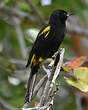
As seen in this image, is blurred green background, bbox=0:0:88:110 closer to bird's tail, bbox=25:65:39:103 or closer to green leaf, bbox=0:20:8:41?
green leaf, bbox=0:20:8:41

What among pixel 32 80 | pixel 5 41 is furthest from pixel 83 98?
pixel 32 80

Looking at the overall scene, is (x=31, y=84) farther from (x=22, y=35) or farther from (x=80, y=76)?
(x=22, y=35)

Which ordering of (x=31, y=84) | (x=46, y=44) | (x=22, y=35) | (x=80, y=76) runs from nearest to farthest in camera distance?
1. (x=80, y=76)
2. (x=31, y=84)
3. (x=46, y=44)
4. (x=22, y=35)

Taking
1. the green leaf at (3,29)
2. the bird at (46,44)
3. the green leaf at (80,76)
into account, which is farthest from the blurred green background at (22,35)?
the green leaf at (80,76)

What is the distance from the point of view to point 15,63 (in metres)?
4.00

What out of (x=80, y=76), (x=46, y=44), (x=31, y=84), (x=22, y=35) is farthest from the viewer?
(x=22, y=35)

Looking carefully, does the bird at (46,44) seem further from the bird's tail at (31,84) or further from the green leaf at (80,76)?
the green leaf at (80,76)

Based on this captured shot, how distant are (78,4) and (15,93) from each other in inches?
71.0

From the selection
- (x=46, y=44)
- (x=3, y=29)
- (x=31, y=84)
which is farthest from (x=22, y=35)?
A: (x=31, y=84)

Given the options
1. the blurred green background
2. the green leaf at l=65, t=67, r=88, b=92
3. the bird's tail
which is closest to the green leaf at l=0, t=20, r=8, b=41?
the blurred green background

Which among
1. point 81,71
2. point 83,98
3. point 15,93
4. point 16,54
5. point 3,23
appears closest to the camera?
point 81,71

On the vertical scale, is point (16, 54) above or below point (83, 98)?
above

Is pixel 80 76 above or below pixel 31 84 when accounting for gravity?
above

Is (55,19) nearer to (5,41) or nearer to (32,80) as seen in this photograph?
(32,80)
